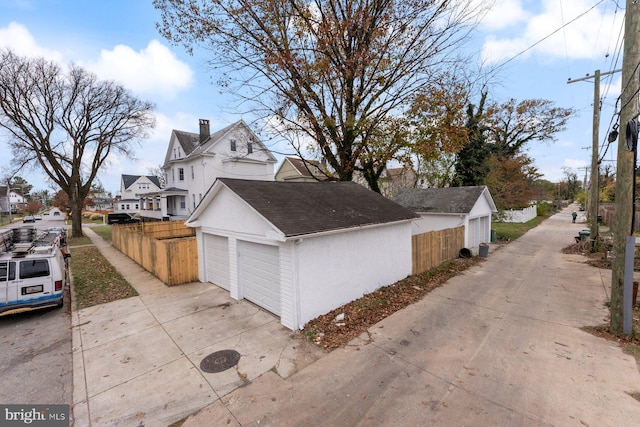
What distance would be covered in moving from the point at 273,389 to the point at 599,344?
675cm

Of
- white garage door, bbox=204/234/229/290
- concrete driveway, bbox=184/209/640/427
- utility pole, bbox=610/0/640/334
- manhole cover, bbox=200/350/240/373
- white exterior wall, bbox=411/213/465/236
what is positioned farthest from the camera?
white exterior wall, bbox=411/213/465/236

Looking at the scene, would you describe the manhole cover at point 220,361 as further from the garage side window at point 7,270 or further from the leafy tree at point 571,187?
the leafy tree at point 571,187

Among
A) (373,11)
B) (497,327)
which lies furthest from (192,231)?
(497,327)

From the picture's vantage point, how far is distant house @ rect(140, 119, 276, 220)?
26.2m

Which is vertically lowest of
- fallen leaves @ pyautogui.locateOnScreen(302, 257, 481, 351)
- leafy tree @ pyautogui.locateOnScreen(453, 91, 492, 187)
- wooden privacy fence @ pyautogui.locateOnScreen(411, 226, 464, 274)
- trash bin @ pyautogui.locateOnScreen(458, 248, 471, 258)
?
fallen leaves @ pyautogui.locateOnScreen(302, 257, 481, 351)

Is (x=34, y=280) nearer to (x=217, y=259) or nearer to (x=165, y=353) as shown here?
(x=217, y=259)

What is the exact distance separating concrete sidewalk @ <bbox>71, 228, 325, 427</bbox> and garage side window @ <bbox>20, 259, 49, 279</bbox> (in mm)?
1467

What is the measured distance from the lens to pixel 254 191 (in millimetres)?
7742

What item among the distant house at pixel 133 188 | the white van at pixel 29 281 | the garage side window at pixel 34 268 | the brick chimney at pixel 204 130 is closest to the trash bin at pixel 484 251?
the white van at pixel 29 281

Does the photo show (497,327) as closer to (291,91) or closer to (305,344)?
(305,344)

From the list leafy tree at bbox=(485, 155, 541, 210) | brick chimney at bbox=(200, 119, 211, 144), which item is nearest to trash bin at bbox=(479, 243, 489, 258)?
leafy tree at bbox=(485, 155, 541, 210)

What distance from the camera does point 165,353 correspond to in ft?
18.5

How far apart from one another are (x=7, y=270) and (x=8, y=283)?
0.34m

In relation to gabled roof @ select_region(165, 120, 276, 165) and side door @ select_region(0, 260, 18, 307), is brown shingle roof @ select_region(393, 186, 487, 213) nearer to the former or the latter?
gabled roof @ select_region(165, 120, 276, 165)
